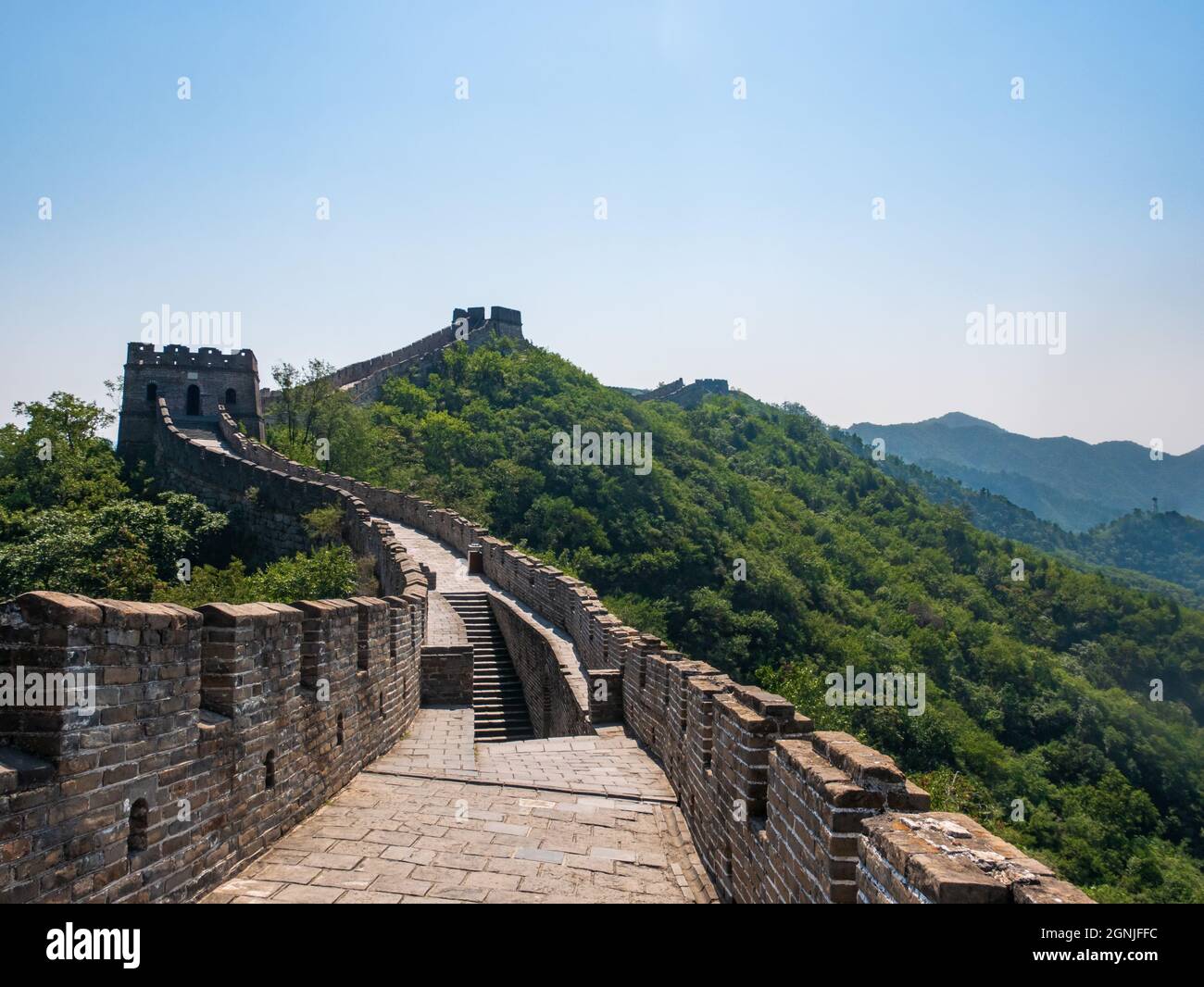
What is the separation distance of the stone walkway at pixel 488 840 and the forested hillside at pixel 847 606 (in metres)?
14.6

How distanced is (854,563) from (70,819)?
159 ft

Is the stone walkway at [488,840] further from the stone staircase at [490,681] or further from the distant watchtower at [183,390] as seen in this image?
the distant watchtower at [183,390]

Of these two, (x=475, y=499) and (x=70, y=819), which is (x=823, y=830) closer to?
(x=70, y=819)

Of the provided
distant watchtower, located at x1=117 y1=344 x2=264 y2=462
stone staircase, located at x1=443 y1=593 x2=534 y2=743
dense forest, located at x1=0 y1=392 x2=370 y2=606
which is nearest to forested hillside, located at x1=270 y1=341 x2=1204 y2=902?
distant watchtower, located at x1=117 y1=344 x2=264 y2=462

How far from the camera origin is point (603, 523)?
114 feet

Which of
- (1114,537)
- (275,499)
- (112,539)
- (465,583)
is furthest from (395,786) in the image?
(1114,537)

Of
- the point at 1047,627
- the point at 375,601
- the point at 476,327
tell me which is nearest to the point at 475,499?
the point at 476,327

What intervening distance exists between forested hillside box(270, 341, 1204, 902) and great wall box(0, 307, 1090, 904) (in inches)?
561

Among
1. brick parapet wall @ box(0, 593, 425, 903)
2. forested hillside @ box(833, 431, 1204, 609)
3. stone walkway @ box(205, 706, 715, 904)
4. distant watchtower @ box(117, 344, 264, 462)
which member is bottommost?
forested hillside @ box(833, 431, 1204, 609)

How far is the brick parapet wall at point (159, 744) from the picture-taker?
2.94 m

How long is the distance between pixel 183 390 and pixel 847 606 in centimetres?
2918

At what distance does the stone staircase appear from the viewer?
11906 mm

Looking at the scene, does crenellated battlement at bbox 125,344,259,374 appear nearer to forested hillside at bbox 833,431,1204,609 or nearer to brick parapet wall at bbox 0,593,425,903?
brick parapet wall at bbox 0,593,425,903

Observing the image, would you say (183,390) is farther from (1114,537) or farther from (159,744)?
(1114,537)
